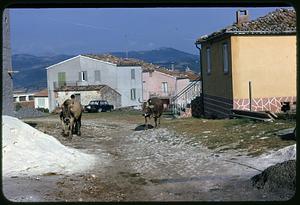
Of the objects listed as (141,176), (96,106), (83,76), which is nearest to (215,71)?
(83,76)

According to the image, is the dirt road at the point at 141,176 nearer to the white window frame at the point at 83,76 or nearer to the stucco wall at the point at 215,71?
the white window frame at the point at 83,76

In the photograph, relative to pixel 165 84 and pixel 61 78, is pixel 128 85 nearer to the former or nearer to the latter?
pixel 165 84

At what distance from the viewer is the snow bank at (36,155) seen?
6039mm

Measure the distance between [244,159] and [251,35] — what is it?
20.0 ft

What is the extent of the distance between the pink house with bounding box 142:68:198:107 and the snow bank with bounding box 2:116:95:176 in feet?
35.0

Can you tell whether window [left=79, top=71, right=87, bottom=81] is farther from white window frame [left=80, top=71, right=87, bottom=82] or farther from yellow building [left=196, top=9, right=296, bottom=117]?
yellow building [left=196, top=9, right=296, bottom=117]

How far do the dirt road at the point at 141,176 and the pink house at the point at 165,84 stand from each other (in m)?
7.36

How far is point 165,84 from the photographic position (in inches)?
868

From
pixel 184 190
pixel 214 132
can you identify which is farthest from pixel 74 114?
pixel 184 190

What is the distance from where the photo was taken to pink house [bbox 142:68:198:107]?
19.3 metres

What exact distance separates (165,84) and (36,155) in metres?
15.3

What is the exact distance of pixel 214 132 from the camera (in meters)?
10.5

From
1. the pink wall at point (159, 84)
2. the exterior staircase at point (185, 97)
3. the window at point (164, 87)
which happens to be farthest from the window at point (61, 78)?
the window at point (164, 87)

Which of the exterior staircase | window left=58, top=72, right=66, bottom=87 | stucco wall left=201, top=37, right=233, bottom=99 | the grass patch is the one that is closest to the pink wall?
the exterior staircase
